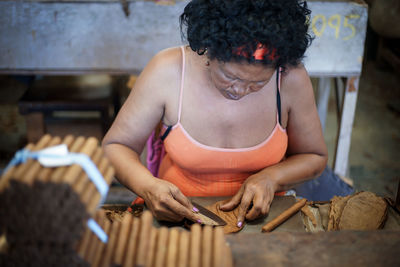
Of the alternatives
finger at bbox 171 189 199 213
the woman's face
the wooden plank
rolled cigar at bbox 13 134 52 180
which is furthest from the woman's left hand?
the wooden plank

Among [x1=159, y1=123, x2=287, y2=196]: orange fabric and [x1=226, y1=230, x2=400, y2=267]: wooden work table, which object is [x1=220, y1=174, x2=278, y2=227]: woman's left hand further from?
[x1=226, y1=230, x2=400, y2=267]: wooden work table

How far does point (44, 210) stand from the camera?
0.75 metres

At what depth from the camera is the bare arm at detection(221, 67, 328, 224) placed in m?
1.70

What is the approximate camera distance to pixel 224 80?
148cm

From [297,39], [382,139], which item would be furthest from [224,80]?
[382,139]

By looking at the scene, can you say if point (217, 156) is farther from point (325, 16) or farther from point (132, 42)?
point (325, 16)

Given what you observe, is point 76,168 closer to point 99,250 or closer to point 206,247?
point 99,250

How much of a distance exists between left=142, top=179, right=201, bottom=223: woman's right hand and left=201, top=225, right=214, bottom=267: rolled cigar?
19.2 inches

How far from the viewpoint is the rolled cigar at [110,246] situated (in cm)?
86

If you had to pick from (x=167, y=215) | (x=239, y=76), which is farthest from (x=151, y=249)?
(x=239, y=76)

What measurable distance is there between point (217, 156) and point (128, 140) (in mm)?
399

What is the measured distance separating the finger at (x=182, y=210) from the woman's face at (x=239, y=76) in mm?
470

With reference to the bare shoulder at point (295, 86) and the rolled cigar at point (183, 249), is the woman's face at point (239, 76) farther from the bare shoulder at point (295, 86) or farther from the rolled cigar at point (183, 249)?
the rolled cigar at point (183, 249)

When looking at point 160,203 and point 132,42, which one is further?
point 132,42
